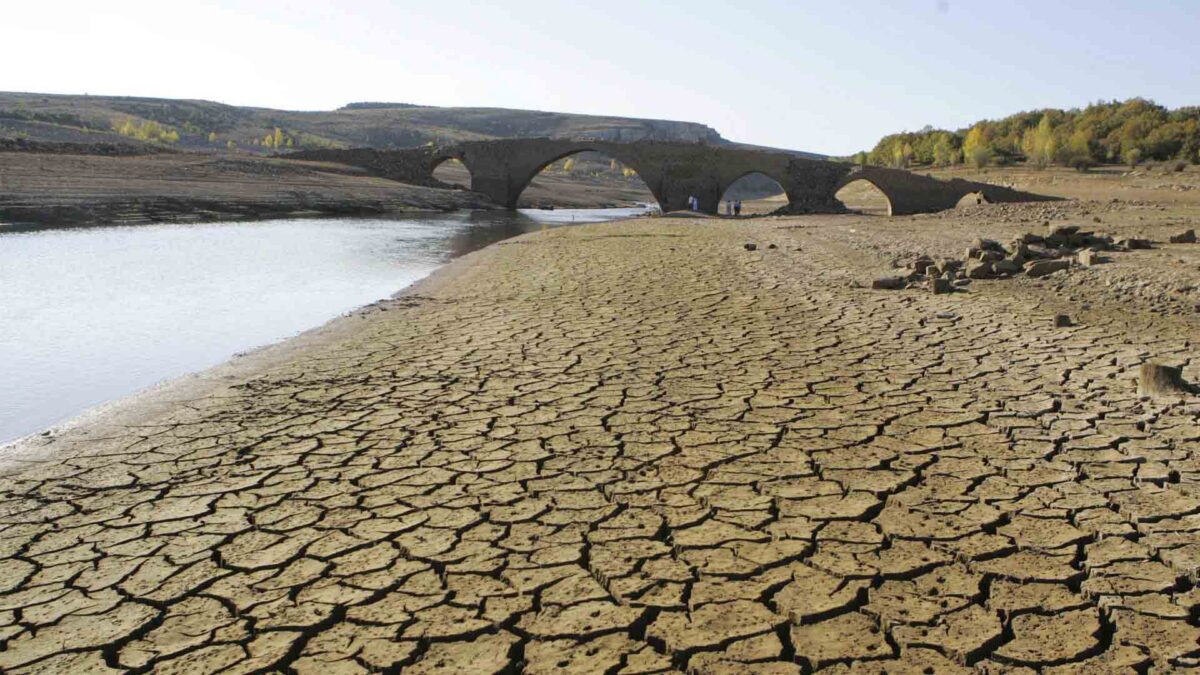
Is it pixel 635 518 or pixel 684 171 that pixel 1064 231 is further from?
pixel 684 171

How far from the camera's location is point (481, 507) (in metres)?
3.62

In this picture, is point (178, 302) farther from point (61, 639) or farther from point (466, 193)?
point (466, 193)

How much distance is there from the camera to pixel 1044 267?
988 centimetres

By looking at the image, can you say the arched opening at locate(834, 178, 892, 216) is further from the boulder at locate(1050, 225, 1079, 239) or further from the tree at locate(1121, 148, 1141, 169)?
the boulder at locate(1050, 225, 1079, 239)

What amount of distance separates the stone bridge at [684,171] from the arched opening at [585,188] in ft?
5.33

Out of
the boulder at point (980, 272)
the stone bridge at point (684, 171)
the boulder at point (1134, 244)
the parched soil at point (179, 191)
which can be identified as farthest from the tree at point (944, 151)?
the boulder at point (980, 272)

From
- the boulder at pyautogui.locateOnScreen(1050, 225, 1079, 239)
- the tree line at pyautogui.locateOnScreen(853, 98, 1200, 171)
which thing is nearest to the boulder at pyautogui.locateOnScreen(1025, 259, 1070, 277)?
the boulder at pyautogui.locateOnScreen(1050, 225, 1079, 239)

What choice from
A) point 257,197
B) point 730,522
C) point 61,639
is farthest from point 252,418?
point 257,197

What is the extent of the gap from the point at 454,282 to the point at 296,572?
889 cm

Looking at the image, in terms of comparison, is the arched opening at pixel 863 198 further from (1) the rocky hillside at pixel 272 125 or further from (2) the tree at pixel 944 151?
(1) the rocky hillside at pixel 272 125

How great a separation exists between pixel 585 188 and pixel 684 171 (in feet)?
69.3

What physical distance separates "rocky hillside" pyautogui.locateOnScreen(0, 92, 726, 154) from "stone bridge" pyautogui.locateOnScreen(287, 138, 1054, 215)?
170cm

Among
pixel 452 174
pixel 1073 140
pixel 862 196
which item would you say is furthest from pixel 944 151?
pixel 452 174

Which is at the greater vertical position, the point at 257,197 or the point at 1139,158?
the point at 1139,158
